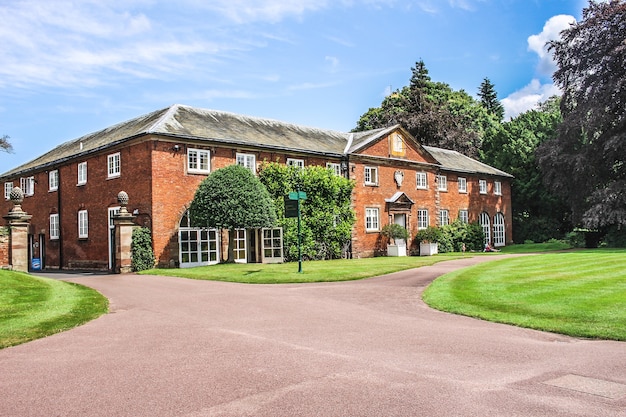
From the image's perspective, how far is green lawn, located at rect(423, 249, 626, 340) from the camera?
9.84 metres

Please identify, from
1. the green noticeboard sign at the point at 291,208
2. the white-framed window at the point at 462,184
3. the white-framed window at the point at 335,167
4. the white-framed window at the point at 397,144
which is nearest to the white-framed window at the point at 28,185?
the white-framed window at the point at 335,167

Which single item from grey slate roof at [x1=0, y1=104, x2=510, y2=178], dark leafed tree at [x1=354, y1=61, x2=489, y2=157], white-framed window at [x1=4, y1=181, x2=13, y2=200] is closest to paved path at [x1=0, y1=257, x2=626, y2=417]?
grey slate roof at [x1=0, y1=104, x2=510, y2=178]

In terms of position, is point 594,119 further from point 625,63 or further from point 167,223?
point 167,223

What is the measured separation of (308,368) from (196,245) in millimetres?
20787

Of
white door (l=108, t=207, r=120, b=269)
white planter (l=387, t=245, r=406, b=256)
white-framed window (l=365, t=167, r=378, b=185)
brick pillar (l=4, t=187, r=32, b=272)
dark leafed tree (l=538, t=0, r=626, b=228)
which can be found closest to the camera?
brick pillar (l=4, t=187, r=32, b=272)

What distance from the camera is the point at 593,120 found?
32.4 meters

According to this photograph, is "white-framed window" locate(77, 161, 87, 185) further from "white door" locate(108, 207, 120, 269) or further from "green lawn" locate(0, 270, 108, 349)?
"green lawn" locate(0, 270, 108, 349)

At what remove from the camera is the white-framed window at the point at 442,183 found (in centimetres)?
4028

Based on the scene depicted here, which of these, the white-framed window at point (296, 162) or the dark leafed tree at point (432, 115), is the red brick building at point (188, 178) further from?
the dark leafed tree at point (432, 115)

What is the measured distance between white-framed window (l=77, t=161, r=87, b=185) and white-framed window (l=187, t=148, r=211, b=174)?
7.21 metres

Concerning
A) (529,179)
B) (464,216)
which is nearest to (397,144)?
(464,216)

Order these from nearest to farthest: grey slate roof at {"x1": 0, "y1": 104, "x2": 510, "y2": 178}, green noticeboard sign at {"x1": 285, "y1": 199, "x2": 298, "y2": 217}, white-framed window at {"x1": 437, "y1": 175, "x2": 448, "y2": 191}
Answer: green noticeboard sign at {"x1": 285, "y1": 199, "x2": 298, "y2": 217}, grey slate roof at {"x1": 0, "y1": 104, "x2": 510, "y2": 178}, white-framed window at {"x1": 437, "y1": 175, "x2": 448, "y2": 191}

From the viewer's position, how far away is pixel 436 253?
119 ft

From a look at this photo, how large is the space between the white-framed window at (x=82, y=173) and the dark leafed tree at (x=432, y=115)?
31131 millimetres
